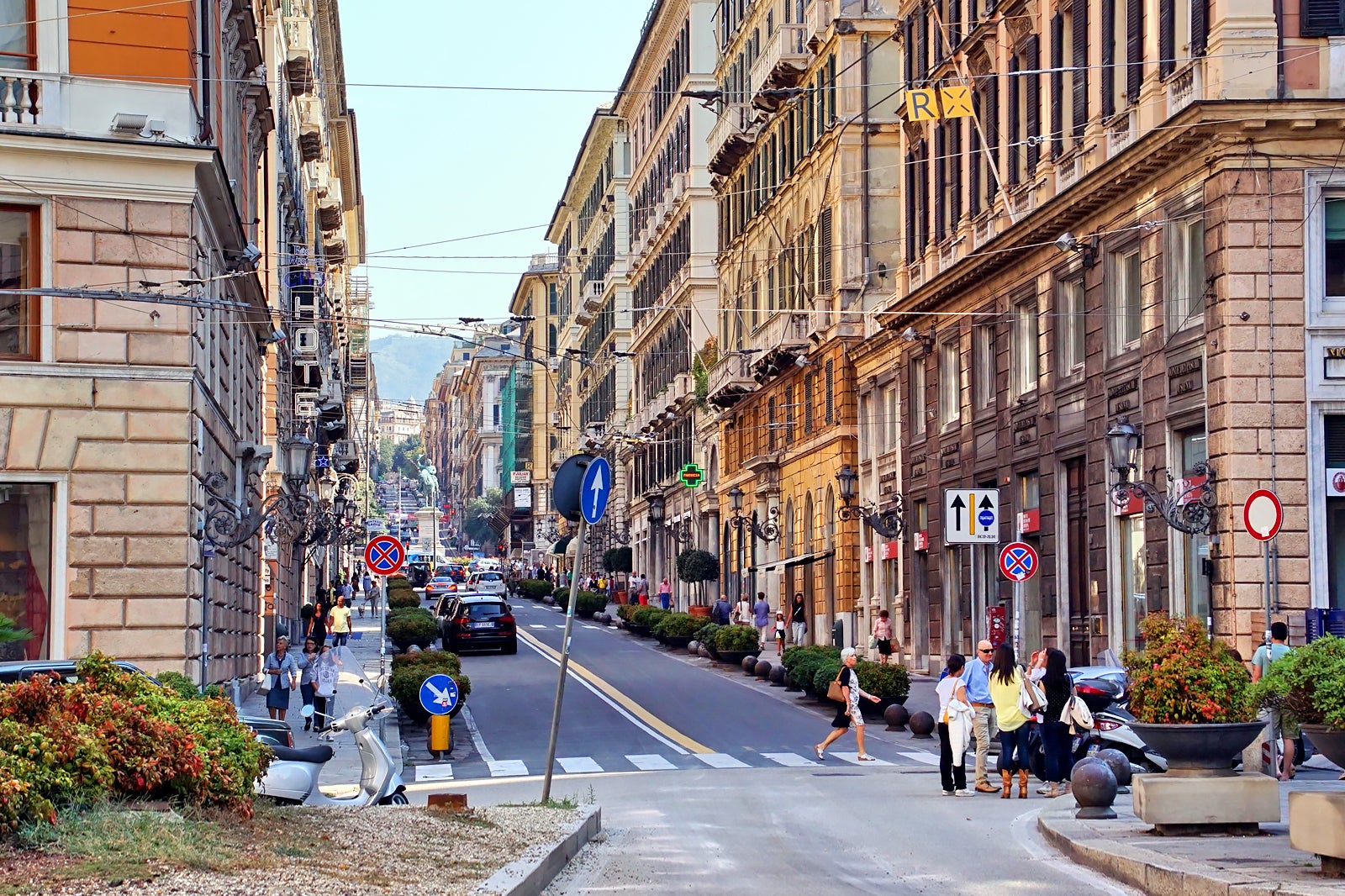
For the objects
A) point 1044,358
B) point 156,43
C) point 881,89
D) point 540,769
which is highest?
point 881,89

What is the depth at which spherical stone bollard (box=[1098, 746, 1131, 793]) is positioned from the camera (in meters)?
19.0

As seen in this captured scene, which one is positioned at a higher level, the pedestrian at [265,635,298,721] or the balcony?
the balcony

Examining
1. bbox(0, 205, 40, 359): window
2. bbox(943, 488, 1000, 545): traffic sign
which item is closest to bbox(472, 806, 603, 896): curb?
bbox(0, 205, 40, 359): window

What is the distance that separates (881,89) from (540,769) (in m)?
27.8

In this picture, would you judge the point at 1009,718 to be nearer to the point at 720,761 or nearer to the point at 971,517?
the point at 720,761

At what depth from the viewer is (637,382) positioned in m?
86.9

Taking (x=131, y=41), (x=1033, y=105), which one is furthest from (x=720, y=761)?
(x=1033, y=105)

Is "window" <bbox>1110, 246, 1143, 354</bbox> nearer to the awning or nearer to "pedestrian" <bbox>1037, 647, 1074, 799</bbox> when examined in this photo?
"pedestrian" <bbox>1037, 647, 1074, 799</bbox>

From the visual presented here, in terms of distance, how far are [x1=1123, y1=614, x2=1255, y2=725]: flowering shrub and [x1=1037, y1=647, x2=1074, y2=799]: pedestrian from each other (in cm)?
495

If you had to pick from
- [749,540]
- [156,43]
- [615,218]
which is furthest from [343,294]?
[156,43]

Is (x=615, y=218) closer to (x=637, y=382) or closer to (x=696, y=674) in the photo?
(x=637, y=382)

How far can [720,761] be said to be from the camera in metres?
25.8

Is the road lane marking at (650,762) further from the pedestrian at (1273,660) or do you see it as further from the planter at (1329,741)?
the planter at (1329,741)

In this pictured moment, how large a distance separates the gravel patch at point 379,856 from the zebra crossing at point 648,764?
30.2ft
